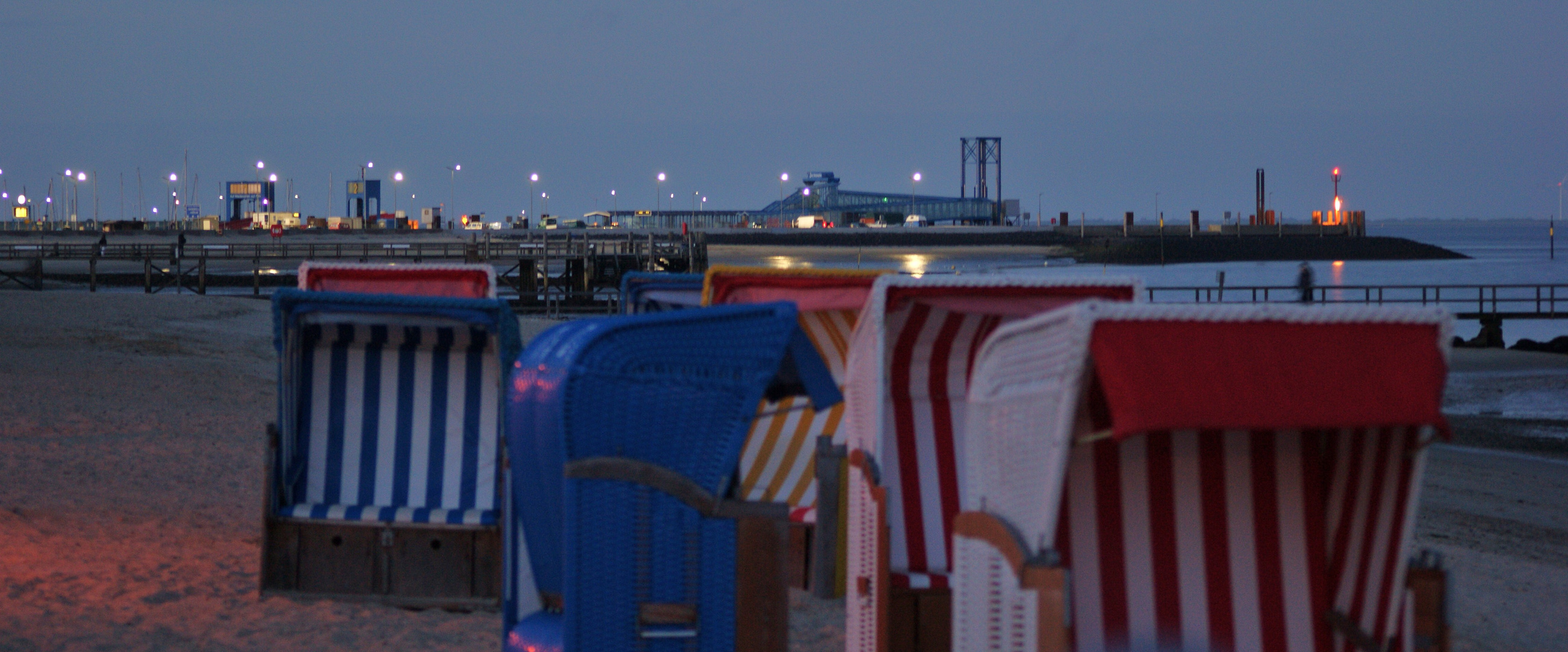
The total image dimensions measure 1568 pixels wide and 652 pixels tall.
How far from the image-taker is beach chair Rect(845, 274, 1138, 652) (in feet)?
14.0

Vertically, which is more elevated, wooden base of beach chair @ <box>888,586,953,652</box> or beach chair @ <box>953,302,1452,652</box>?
beach chair @ <box>953,302,1452,652</box>

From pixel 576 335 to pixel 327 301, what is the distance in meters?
2.55

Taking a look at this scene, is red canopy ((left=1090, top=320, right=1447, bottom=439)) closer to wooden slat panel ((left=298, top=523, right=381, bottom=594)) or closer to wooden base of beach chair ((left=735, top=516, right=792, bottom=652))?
wooden base of beach chair ((left=735, top=516, right=792, bottom=652))

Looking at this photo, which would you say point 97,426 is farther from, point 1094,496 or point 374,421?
point 1094,496

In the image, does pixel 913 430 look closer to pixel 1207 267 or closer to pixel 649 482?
pixel 649 482

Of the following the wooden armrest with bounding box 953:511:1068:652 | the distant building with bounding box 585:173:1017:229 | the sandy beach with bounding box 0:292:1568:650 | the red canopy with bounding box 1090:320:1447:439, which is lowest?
the sandy beach with bounding box 0:292:1568:650

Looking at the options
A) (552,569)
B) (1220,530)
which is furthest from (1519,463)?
(552,569)

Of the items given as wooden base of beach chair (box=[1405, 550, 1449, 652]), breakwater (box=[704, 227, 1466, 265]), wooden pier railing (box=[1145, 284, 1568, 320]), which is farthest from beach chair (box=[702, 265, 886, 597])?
breakwater (box=[704, 227, 1466, 265])

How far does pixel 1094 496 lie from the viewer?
3457 millimetres

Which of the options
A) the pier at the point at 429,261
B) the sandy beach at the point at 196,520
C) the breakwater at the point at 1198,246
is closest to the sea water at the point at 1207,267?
the breakwater at the point at 1198,246

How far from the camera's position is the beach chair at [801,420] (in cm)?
624

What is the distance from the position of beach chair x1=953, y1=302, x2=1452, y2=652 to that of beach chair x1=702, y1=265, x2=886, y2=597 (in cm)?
266

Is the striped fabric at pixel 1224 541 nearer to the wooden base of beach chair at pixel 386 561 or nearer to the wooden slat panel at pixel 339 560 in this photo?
the wooden base of beach chair at pixel 386 561

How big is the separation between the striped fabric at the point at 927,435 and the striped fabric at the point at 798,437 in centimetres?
153
